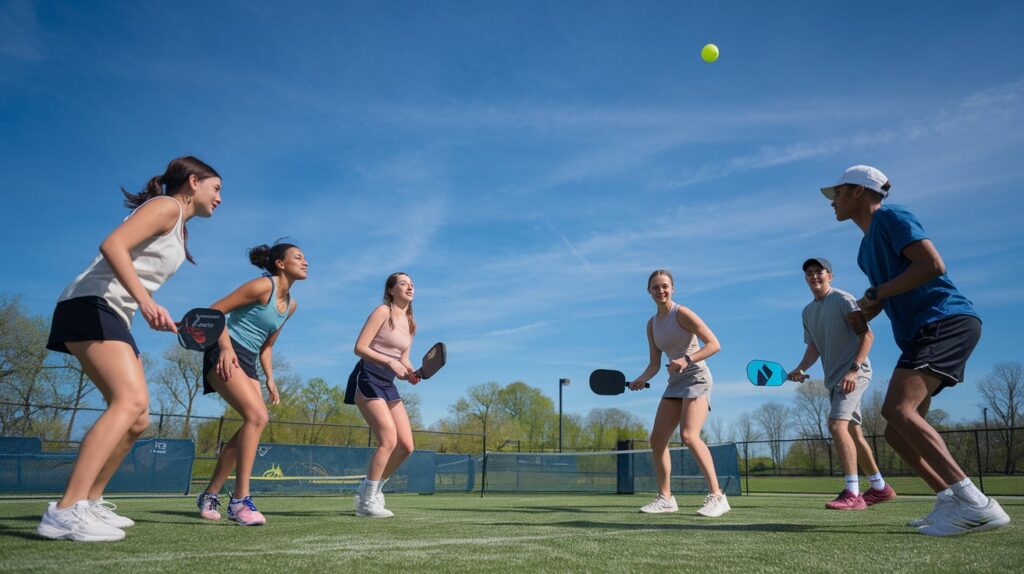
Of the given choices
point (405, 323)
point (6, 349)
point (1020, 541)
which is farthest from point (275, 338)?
point (6, 349)

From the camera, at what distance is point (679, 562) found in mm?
3072

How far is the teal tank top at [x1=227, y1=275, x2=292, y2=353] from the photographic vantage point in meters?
5.46

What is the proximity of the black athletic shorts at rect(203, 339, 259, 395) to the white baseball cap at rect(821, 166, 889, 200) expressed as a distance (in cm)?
473

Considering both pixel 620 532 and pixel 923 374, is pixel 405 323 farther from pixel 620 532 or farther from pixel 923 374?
pixel 923 374

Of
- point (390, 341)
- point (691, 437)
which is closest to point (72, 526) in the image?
point (390, 341)

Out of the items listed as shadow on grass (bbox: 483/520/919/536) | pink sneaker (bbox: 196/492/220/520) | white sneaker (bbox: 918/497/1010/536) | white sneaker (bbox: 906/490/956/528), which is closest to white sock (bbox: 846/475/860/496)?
shadow on grass (bbox: 483/520/919/536)

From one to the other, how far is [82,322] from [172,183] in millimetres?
1085

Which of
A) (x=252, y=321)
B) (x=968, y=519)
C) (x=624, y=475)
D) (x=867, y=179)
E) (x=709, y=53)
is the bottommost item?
(x=624, y=475)

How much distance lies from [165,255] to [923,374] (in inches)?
179

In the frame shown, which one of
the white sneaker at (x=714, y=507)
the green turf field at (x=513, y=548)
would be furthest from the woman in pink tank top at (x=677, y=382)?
the green turf field at (x=513, y=548)

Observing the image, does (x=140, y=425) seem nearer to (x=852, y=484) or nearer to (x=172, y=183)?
(x=172, y=183)

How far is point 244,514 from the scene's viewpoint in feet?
16.1

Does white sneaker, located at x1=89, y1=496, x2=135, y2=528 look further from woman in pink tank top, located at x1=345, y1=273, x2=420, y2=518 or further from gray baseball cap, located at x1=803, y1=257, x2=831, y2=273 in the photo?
gray baseball cap, located at x1=803, y1=257, x2=831, y2=273

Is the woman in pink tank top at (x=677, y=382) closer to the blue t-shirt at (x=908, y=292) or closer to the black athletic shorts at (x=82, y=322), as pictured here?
the blue t-shirt at (x=908, y=292)
